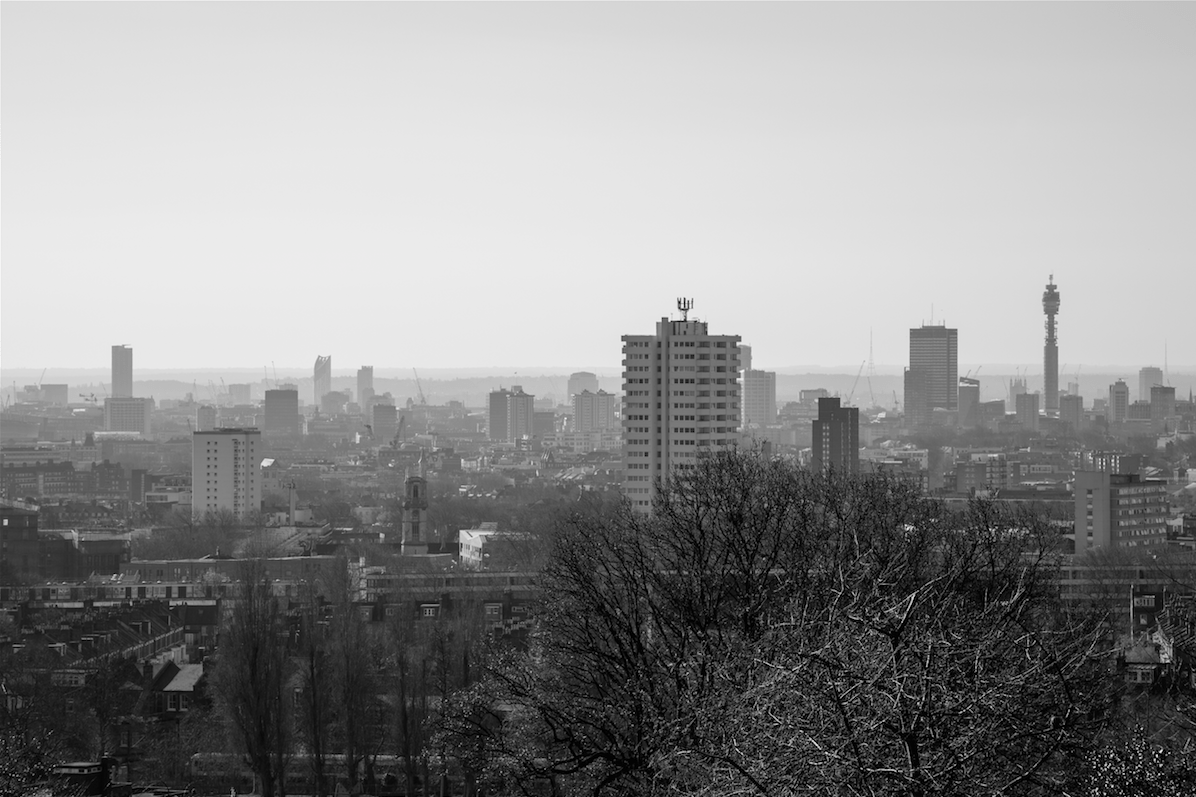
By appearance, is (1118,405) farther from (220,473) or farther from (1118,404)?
(220,473)

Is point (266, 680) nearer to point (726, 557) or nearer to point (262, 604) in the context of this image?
point (262, 604)

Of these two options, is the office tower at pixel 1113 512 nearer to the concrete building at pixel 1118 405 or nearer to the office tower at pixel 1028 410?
the office tower at pixel 1028 410

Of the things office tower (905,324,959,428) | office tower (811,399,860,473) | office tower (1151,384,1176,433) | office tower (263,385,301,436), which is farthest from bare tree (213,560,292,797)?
office tower (905,324,959,428)

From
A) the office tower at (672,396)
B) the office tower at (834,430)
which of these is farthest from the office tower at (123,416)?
the office tower at (672,396)

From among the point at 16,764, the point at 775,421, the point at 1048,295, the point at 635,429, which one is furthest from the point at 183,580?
the point at 1048,295

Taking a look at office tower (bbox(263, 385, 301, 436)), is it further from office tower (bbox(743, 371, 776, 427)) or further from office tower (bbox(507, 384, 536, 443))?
office tower (bbox(743, 371, 776, 427))

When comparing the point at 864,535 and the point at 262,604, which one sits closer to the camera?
the point at 864,535
